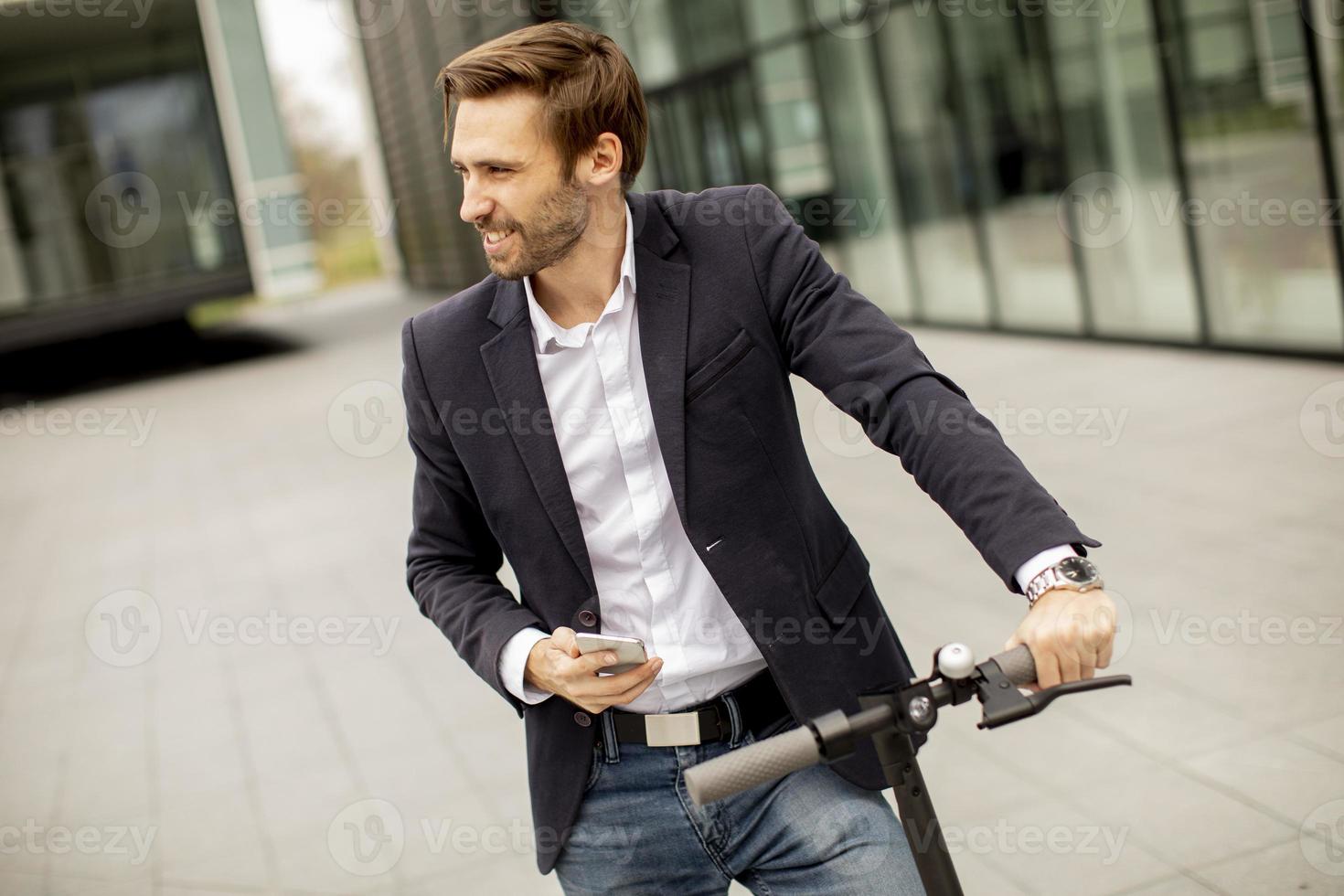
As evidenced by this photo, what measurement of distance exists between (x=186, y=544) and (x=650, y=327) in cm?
814

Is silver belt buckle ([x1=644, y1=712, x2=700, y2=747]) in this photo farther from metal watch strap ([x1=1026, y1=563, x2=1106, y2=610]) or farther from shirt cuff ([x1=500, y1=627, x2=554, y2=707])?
metal watch strap ([x1=1026, y1=563, x2=1106, y2=610])

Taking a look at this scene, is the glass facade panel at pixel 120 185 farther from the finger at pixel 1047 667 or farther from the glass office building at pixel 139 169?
the finger at pixel 1047 667

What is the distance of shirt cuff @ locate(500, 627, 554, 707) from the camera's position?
1.82 m

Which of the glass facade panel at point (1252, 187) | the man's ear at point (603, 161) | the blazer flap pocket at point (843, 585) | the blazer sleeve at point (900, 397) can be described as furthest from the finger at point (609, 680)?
the glass facade panel at point (1252, 187)

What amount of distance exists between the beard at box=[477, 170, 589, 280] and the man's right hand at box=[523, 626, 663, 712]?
47 centimetres

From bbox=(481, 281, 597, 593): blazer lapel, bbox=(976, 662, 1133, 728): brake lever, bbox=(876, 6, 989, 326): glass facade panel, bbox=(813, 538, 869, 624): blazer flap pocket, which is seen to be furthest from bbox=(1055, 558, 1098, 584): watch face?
bbox=(876, 6, 989, 326): glass facade panel

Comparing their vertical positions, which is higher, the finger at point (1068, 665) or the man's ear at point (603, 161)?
the man's ear at point (603, 161)

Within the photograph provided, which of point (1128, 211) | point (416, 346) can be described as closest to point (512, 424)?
point (416, 346)

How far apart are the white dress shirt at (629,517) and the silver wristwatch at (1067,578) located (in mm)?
506

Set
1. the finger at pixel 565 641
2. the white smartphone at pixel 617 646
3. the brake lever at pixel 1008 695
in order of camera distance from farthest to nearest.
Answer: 1. the finger at pixel 565 641
2. the white smartphone at pixel 617 646
3. the brake lever at pixel 1008 695

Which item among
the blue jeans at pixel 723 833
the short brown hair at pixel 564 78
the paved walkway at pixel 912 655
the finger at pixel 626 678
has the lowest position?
the paved walkway at pixel 912 655

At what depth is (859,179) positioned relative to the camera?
13.5 m

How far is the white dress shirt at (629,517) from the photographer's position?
1836 mm

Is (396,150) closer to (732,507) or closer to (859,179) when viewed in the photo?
(859,179)
